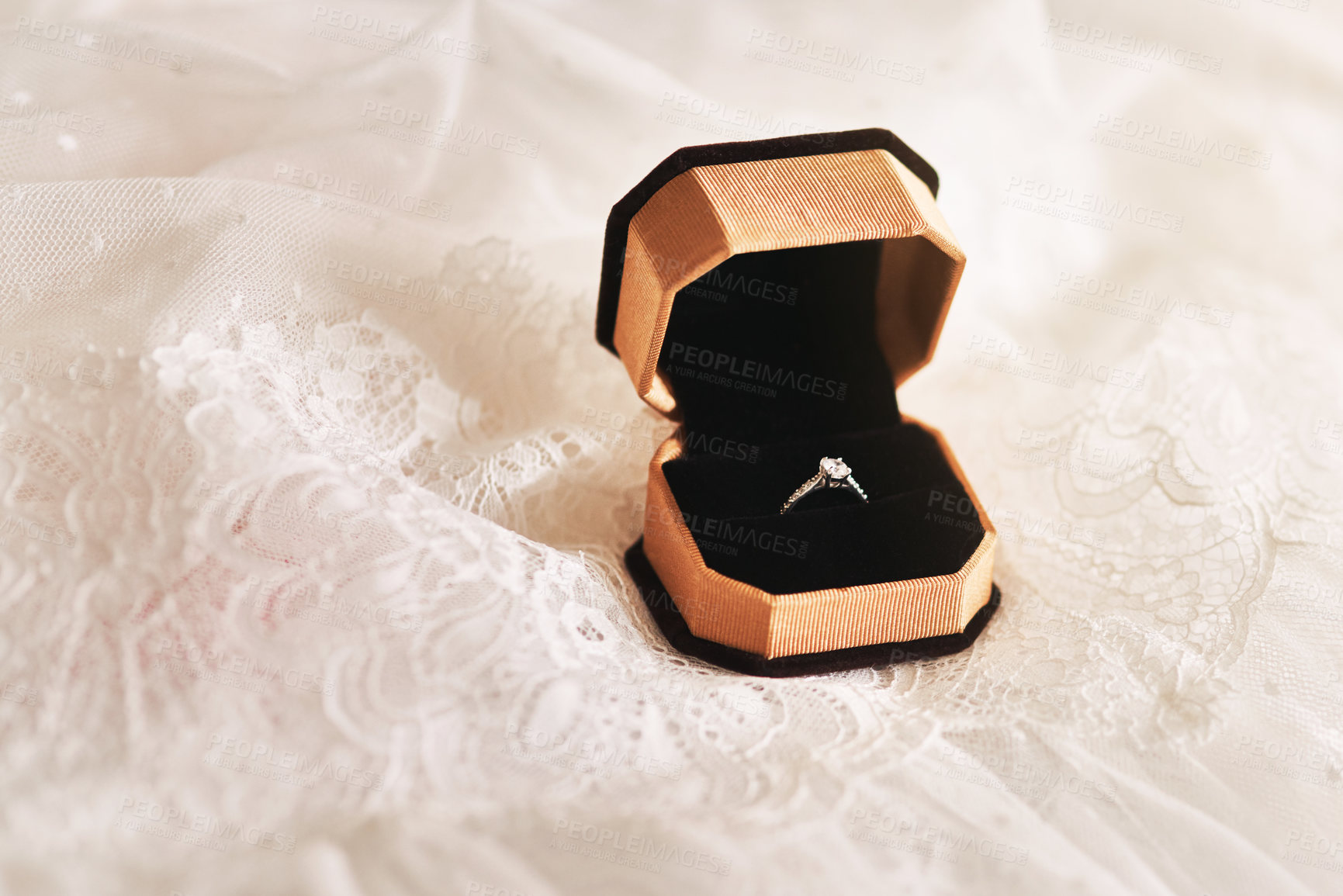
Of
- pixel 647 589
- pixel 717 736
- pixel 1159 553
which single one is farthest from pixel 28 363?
pixel 1159 553

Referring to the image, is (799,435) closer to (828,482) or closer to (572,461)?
(828,482)

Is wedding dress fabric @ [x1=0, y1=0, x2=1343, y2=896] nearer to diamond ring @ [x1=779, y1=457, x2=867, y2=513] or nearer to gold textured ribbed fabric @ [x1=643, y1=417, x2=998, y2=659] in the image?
gold textured ribbed fabric @ [x1=643, y1=417, x2=998, y2=659]

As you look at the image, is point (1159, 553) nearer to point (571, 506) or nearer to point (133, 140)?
point (571, 506)

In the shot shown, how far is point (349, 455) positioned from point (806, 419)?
749 millimetres

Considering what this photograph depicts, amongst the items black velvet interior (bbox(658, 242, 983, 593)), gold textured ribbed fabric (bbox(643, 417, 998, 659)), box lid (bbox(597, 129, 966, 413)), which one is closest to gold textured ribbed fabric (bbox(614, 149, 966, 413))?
box lid (bbox(597, 129, 966, 413))

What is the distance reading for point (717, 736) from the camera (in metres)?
1.34

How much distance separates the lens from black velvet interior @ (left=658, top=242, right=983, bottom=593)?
153 centimetres

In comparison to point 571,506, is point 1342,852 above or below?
above

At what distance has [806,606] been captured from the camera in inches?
57.6

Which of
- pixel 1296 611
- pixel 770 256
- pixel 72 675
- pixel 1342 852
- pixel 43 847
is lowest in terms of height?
pixel 43 847

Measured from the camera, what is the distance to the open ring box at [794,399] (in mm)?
1475

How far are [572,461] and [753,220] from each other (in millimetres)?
540

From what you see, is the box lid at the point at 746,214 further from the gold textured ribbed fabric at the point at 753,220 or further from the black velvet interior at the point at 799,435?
the black velvet interior at the point at 799,435

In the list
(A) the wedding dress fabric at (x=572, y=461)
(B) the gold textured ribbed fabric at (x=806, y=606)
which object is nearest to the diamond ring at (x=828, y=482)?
(B) the gold textured ribbed fabric at (x=806, y=606)
